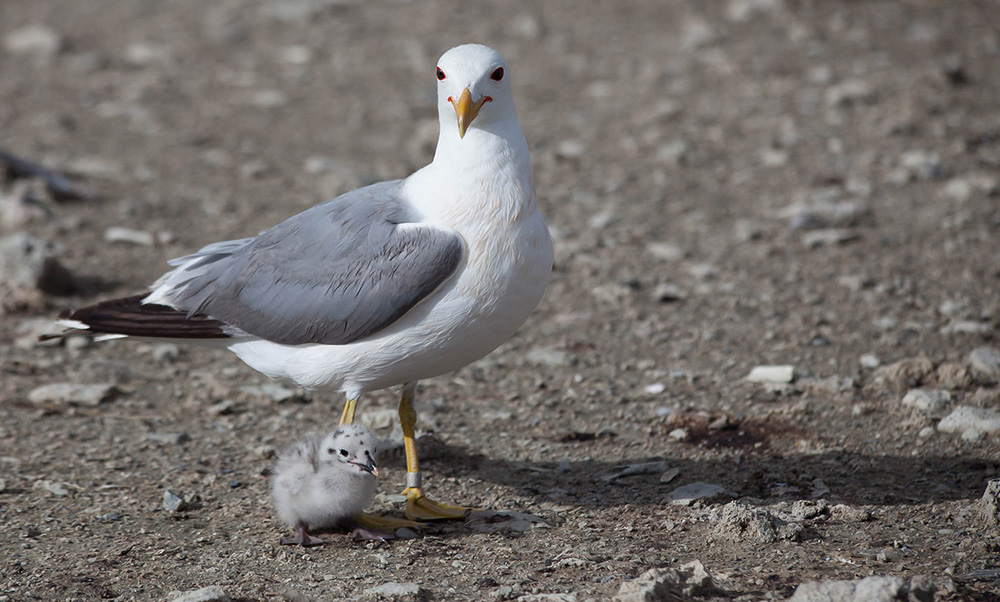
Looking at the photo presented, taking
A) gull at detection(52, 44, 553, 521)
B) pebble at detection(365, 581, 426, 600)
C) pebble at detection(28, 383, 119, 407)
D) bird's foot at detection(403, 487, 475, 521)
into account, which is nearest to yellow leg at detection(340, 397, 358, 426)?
gull at detection(52, 44, 553, 521)

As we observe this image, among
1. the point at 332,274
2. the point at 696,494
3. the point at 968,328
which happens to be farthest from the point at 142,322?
the point at 968,328

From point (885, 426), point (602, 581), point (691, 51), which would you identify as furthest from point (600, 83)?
point (602, 581)

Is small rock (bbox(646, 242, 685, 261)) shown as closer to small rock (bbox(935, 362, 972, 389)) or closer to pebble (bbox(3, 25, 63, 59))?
small rock (bbox(935, 362, 972, 389))

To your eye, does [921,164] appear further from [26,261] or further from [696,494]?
[26,261]

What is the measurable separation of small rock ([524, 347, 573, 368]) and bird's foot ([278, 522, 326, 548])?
2.32 meters

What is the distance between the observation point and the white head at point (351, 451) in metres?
4.47

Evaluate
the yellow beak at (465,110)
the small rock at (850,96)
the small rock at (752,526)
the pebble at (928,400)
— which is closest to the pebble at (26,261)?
the yellow beak at (465,110)

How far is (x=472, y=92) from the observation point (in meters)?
4.60

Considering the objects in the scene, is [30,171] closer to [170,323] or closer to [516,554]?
[170,323]

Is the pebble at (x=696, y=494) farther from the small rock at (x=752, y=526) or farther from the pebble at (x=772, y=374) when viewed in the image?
the pebble at (x=772, y=374)

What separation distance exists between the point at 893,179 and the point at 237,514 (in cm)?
609

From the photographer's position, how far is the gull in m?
4.50

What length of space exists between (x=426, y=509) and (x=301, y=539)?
585mm

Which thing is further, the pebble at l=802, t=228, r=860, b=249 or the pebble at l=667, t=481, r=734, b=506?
the pebble at l=802, t=228, r=860, b=249
